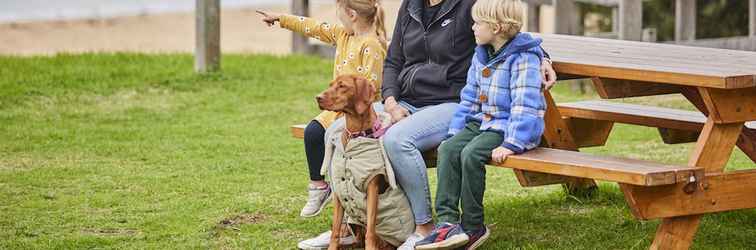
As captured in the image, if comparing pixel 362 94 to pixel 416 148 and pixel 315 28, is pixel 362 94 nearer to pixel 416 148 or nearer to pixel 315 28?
pixel 416 148

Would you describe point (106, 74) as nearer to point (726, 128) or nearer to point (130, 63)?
point (130, 63)

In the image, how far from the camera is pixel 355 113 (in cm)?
529

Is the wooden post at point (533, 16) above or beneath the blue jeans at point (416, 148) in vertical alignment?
above

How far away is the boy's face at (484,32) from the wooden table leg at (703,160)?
90cm

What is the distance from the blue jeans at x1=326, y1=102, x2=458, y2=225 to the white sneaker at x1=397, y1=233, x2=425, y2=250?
0.19 feet

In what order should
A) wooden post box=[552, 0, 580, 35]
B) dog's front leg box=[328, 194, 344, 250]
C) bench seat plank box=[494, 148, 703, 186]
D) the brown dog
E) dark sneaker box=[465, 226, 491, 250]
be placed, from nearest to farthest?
bench seat plank box=[494, 148, 703, 186]
the brown dog
dark sneaker box=[465, 226, 491, 250]
dog's front leg box=[328, 194, 344, 250]
wooden post box=[552, 0, 580, 35]

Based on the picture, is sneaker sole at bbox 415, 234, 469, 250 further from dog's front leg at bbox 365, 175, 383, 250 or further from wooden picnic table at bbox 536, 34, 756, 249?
wooden picnic table at bbox 536, 34, 756, 249

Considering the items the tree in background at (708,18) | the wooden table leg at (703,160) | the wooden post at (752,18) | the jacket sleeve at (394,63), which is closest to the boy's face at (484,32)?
the jacket sleeve at (394,63)

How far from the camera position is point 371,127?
538cm

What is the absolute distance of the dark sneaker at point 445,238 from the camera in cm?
514

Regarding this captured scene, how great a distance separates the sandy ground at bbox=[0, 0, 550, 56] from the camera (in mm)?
16875

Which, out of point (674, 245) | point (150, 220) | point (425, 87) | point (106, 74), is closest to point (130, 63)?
point (106, 74)

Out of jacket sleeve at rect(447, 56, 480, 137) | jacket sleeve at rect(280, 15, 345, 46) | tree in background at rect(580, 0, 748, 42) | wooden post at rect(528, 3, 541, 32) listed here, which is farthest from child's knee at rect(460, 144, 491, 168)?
tree in background at rect(580, 0, 748, 42)

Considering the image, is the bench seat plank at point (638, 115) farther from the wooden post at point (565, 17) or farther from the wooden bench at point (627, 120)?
the wooden post at point (565, 17)
